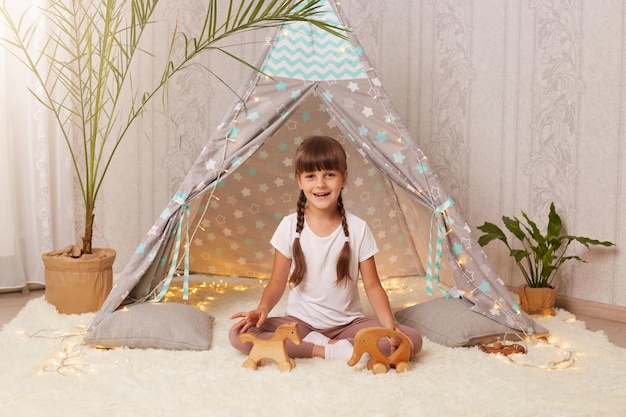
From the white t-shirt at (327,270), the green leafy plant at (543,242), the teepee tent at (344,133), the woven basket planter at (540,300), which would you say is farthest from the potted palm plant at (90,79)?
the woven basket planter at (540,300)

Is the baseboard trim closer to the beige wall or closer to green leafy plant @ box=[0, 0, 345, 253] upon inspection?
the beige wall

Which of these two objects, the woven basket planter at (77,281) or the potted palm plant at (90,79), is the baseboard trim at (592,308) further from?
the woven basket planter at (77,281)

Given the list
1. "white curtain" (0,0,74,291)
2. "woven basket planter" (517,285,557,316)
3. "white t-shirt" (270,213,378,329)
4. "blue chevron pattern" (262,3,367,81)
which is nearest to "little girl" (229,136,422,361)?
"white t-shirt" (270,213,378,329)

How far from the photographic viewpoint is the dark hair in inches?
91.4

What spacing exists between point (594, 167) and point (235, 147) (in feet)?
5.38

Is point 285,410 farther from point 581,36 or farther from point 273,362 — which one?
point 581,36

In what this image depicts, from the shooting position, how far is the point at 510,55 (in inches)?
134

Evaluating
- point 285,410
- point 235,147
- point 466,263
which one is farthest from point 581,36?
point 285,410

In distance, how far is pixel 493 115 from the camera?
3.50 meters

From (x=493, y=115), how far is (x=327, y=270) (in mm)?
1545

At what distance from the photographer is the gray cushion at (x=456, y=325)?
2467mm

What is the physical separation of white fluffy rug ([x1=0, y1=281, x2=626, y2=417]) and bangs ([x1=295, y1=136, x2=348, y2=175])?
0.64m

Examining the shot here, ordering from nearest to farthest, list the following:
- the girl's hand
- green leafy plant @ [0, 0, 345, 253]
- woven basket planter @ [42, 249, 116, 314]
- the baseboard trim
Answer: the girl's hand → woven basket planter @ [42, 249, 116, 314] → the baseboard trim → green leafy plant @ [0, 0, 345, 253]

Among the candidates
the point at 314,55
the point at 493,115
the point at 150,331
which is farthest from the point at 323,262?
the point at 493,115
